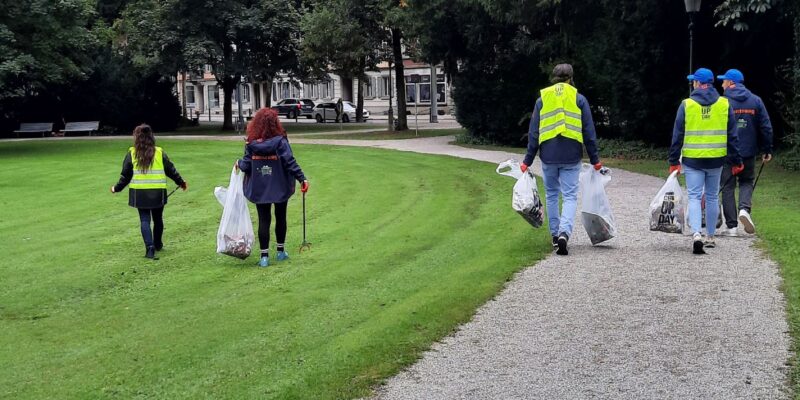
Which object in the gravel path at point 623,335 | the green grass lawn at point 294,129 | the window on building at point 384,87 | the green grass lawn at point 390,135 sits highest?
the window on building at point 384,87

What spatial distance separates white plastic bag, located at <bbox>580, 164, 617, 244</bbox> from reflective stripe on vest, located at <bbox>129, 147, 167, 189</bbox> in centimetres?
466

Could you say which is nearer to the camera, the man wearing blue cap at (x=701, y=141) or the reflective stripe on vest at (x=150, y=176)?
the man wearing blue cap at (x=701, y=141)

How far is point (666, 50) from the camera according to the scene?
79.9ft

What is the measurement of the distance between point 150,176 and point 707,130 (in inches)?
237

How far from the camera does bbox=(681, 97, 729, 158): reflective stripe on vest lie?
31.7 ft

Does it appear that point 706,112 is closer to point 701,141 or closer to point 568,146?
point 701,141

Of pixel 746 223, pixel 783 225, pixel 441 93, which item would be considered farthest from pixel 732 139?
pixel 441 93

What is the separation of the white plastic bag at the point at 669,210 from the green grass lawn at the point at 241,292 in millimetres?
1196

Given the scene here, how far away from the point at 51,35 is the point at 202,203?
17485 millimetres

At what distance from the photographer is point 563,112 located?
31.7 feet

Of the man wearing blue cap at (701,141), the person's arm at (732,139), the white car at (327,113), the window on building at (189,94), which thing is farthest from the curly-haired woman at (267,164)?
the window on building at (189,94)

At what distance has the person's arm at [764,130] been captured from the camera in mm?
10688

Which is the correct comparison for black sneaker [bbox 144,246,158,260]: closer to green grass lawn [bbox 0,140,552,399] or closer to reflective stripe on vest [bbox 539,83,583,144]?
green grass lawn [bbox 0,140,552,399]

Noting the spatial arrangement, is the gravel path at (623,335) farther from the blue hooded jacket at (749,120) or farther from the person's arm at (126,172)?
the person's arm at (126,172)
